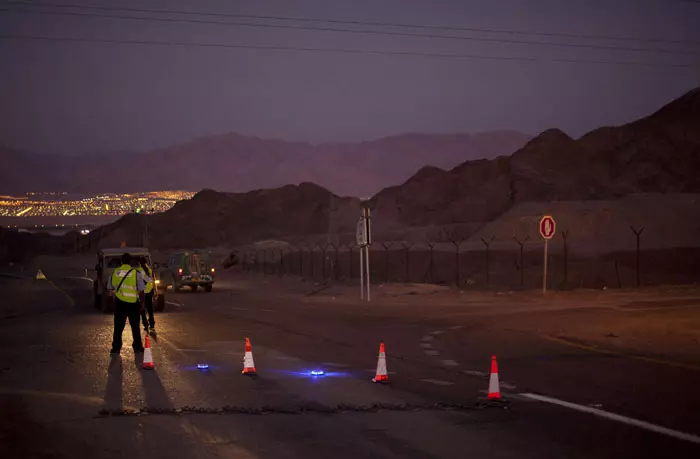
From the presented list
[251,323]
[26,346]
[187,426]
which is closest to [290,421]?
[187,426]

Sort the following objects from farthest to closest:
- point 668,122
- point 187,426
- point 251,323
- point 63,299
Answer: point 668,122
point 63,299
point 251,323
point 187,426

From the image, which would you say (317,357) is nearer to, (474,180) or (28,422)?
(28,422)

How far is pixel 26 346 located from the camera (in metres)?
18.7

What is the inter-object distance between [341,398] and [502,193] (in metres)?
117

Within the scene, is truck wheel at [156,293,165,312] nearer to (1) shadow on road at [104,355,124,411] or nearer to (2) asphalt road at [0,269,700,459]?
(2) asphalt road at [0,269,700,459]

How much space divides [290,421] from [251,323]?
47.2 feet

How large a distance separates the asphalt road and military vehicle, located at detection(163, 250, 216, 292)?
2159 centimetres

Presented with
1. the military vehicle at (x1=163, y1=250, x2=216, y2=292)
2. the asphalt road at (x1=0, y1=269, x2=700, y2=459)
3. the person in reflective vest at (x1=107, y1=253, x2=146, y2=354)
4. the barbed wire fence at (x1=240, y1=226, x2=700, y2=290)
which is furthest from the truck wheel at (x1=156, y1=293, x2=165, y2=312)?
the barbed wire fence at (x1=240, y1=226, x2=700, y2=290)

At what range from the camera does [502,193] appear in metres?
126

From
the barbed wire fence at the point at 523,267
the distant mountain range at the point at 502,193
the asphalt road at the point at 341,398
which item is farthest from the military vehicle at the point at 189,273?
the distant mountain range at the point at 502,193

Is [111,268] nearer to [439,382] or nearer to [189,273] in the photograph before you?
[189,273]

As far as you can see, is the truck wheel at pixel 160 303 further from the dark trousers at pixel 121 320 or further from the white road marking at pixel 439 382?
the white road marking at pixel 439 382

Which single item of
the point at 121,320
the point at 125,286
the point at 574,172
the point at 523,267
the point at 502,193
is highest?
the point at 574,172

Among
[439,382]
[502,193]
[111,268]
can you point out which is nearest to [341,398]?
[439,382]
